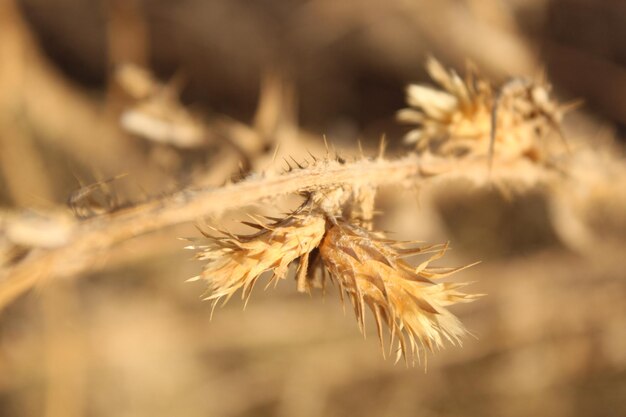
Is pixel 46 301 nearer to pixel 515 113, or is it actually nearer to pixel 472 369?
pixel 472 369

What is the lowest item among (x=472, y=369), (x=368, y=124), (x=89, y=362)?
(x=472, y=369)

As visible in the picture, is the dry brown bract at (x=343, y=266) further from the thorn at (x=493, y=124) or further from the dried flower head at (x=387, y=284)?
the thorn at (x=493, y=124)

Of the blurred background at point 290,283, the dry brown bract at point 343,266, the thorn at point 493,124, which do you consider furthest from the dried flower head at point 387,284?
the blurred background at point 290,283

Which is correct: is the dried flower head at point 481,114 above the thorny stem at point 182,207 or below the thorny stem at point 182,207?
above

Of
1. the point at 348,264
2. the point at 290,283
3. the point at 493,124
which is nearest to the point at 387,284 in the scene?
the point at 348,264

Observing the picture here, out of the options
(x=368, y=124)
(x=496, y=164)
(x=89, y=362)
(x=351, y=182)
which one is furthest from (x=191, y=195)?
(x=89, y=362)

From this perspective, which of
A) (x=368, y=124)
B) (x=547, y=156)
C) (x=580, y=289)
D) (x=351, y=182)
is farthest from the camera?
(x=368, y=124)

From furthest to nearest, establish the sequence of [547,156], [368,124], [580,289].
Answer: [368,124] → [580,289] → [547,156]

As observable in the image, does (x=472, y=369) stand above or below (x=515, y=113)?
below
